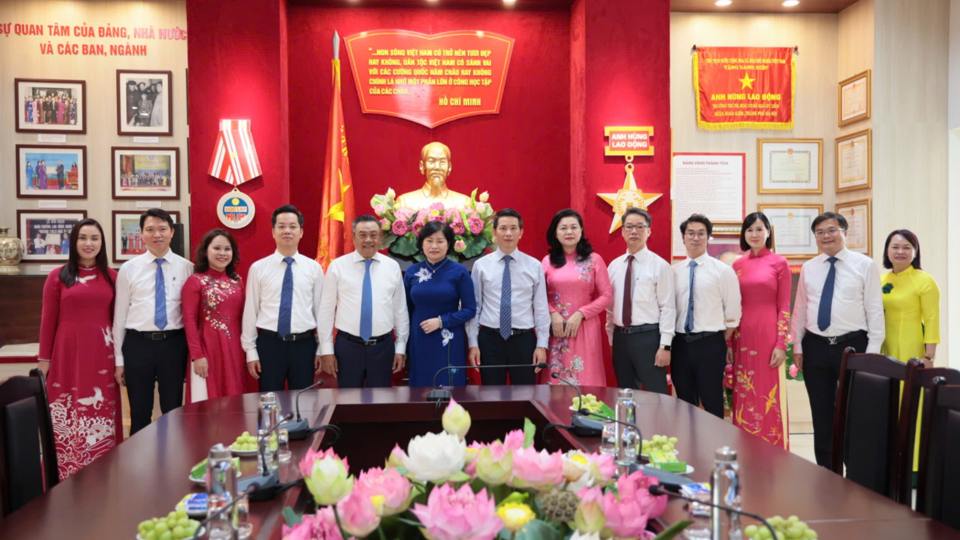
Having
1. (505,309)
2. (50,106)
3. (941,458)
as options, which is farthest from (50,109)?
(941,458)

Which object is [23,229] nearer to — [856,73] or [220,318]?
[220,318]

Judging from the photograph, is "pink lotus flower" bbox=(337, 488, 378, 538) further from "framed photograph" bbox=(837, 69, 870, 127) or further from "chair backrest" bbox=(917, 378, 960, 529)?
"framed photograph" bbox=(837, 69, 870, 127)

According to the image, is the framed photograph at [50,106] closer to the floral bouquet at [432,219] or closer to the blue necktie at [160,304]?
the blue necktie at [160,304]

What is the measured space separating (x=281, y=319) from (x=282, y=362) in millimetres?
239

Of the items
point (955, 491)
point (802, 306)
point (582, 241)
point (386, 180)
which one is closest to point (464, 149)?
point (386, 180)

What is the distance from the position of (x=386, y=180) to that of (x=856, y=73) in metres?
4.20

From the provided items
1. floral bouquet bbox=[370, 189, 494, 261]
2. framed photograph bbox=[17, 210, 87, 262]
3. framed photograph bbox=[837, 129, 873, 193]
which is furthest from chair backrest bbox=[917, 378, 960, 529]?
framed photograph bbox=[17, 210, 87, 262]

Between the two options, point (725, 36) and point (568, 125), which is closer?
point (568, 125)

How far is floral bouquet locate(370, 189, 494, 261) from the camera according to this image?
456 centimetres

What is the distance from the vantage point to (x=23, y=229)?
19.2 ft

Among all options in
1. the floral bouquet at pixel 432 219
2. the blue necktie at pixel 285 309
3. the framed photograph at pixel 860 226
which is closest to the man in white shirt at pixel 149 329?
the blue necktie at pixel 285 309

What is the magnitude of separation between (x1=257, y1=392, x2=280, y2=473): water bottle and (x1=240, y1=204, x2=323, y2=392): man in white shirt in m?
1.80

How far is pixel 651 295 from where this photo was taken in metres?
4.07

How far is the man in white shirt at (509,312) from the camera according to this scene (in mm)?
3992
